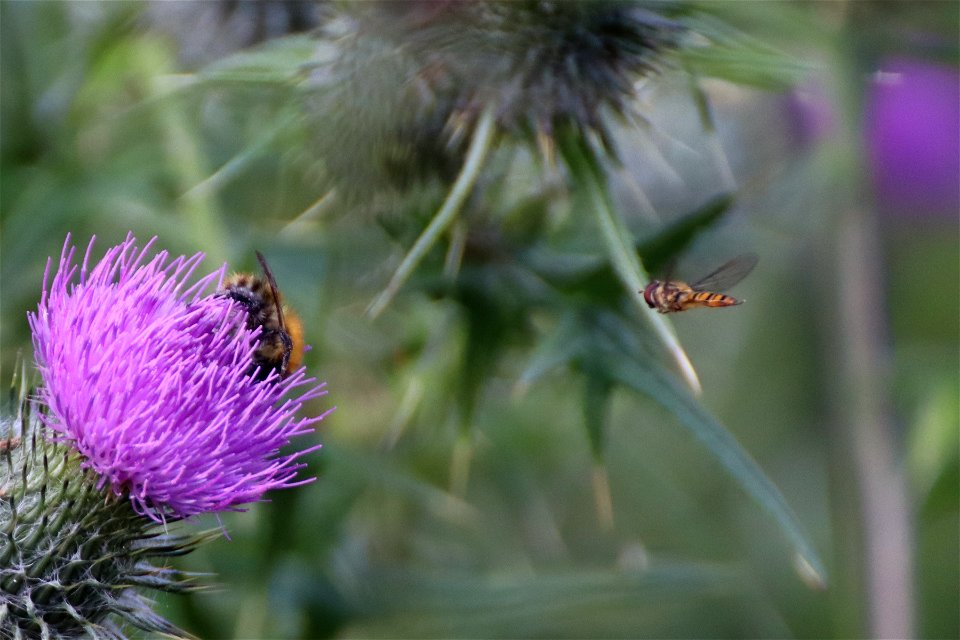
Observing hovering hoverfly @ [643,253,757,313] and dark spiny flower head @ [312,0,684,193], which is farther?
dark spiny flower head @ [312,0,684,193]

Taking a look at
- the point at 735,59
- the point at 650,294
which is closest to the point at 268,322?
the point at 650,294

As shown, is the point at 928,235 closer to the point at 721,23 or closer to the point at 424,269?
the point at 721,23

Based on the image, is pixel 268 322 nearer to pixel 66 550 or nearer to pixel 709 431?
pixel 66 550

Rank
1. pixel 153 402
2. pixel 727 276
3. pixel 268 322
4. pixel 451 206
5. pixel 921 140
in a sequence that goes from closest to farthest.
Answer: pixel 153 402 → pixel 268 322 → pixel 451 206 → pixel 727 276 → pixel 921 140

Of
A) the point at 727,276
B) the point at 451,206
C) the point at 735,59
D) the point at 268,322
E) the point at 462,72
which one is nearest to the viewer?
the point at 268,322

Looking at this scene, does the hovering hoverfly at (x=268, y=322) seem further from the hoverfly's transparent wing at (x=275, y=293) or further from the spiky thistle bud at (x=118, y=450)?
the spiky thistle bud at (x=118, y=450)

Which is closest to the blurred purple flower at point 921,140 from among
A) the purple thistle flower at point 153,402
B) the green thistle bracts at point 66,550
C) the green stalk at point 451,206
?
the green stalk at point 451,206

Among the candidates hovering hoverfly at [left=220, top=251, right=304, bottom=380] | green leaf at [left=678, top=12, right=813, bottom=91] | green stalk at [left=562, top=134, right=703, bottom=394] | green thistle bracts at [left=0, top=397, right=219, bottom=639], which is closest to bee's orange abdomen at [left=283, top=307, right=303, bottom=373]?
hovering hoverfly at [left=220, top=251, right=304, bottom=380]

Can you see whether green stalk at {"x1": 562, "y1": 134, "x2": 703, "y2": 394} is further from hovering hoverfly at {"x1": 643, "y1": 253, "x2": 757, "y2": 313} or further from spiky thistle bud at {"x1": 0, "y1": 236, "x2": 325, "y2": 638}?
spiky thistle bud at {"x1": 0, "y1": 236, "x2": 325, "y2": 638}
